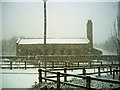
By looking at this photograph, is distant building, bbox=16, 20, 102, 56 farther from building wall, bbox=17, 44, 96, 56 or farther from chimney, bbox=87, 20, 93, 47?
chimney, bbox=87, 20, 93, 47

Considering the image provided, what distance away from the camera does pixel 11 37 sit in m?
102

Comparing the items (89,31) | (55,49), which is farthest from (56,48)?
(89,31)

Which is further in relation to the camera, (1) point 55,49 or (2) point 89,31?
(2) point 89,31

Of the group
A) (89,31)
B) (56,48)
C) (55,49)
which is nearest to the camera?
(55,49)

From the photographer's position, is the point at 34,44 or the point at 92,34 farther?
the point at 92,34

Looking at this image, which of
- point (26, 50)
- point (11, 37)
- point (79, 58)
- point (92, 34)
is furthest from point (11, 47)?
point (79, 58)

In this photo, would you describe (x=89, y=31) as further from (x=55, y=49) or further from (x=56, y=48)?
(x=55, y=49)

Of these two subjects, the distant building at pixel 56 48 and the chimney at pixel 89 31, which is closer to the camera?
the distant building at pixel 56 48

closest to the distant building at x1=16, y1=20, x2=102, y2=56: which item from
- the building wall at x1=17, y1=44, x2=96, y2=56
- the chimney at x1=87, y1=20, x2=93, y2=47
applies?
the building wall at x1=17, y1=44, x2=96, y2=56

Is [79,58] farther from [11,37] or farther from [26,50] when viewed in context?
[11,37]

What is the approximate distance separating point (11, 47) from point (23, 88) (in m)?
84.2

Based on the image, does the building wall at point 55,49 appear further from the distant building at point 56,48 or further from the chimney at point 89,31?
the chimney at point 89,31

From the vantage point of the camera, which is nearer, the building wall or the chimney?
the building wall

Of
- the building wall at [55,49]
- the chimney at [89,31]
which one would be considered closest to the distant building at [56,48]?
the building wall at [55,49]
